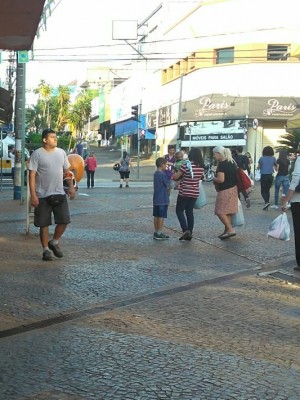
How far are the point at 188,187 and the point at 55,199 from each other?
302cm

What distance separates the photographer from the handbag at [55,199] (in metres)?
8.19

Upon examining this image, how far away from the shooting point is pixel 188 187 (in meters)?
10.5

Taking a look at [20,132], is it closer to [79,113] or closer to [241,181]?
[241,181]

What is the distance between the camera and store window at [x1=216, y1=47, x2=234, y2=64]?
3850 cm

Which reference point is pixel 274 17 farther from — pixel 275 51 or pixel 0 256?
pixel 0 256

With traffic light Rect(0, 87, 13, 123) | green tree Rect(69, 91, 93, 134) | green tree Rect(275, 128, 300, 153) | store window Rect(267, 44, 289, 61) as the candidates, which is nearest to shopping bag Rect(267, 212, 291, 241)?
traffic light Rect(0, 87, 13, 123)

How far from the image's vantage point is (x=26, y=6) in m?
6.61

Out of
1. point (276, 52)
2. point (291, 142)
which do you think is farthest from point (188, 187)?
point (276, 52)

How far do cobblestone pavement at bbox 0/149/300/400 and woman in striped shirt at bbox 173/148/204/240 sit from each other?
0.35 m

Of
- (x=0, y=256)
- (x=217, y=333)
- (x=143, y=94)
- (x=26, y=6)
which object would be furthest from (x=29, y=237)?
(x=143, y=94)

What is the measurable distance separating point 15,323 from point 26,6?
3.46 metres

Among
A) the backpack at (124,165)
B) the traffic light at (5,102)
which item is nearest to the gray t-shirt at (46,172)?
the traffic light at (5,102)

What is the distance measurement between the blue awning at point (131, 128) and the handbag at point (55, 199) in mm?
43877

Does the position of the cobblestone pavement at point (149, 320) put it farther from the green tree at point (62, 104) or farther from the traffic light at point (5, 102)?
the green tree at point (62, 104)
